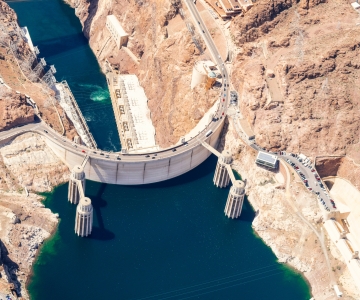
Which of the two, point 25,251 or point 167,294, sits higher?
point 25,251

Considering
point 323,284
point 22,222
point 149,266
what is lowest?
point 323,284

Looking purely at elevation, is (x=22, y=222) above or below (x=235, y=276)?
above

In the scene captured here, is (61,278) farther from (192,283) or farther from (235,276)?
(235,276)

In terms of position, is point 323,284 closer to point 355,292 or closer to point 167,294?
point 355,292

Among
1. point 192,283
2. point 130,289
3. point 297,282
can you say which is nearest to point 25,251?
point 130,289

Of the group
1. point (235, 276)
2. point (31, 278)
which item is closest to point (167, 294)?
point (235, 276)

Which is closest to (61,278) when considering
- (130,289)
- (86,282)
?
(86,282)

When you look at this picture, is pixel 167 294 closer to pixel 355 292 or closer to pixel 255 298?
pixel 255 298
